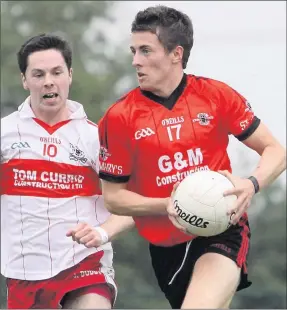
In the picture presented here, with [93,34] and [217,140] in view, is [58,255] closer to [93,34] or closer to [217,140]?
[217,140]

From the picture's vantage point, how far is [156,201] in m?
8.40

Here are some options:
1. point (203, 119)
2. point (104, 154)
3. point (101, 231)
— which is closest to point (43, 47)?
point (104, 154)

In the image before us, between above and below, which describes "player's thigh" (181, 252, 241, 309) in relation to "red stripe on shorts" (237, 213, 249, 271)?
below

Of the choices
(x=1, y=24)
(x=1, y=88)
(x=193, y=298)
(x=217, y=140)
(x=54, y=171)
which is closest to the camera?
(x=193, y=298)

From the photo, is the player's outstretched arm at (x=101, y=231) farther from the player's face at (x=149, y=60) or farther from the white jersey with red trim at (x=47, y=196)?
the player's face at (x=149, y=60)

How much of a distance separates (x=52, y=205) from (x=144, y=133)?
1006mm

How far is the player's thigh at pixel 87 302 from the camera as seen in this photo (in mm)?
8883

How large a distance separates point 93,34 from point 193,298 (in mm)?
36886

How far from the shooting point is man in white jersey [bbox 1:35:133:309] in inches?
358

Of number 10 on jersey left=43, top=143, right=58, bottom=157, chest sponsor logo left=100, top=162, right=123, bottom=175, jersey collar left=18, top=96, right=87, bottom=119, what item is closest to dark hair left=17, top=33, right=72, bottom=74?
jersey collar left=18, top=96, right=87, bottom=119

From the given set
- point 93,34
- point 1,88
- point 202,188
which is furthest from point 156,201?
point 93,34

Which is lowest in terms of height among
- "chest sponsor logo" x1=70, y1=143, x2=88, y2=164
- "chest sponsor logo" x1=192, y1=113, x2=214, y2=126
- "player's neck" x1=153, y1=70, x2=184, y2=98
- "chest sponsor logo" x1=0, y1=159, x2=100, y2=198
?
"chest sponsor logo" x1=0, y1=159, x2=100, y2=198

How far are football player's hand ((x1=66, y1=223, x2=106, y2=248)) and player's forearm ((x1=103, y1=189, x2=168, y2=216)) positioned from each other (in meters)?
0.21

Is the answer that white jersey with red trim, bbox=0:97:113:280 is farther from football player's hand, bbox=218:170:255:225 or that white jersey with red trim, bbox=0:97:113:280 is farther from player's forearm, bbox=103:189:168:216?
football player's hand, bbox=218:170:255:225
